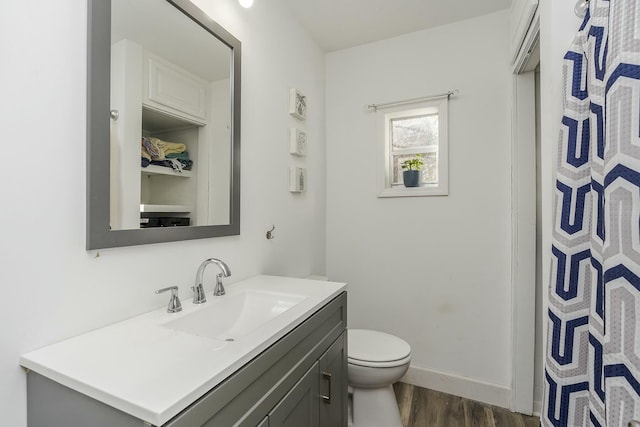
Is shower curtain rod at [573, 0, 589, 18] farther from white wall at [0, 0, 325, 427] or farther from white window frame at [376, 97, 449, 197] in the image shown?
white wall at [0, 0, 325, 427]

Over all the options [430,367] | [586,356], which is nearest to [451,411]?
[430,367]

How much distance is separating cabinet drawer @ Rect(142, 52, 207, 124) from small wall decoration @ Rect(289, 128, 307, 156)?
682 millimetres

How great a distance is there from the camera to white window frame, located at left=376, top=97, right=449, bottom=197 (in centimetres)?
204

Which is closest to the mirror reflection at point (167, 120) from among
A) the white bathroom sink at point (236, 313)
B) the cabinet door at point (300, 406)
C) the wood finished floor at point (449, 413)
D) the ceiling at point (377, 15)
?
the white bathroom sink at point (236, 313)

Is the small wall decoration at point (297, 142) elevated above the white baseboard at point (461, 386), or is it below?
above

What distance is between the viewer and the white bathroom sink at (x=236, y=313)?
106 centimetres

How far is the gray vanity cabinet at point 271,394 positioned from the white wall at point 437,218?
0.94m

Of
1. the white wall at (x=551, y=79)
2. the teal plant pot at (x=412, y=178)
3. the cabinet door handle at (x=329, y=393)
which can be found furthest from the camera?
the teal plant pot at (x=412, y=178)

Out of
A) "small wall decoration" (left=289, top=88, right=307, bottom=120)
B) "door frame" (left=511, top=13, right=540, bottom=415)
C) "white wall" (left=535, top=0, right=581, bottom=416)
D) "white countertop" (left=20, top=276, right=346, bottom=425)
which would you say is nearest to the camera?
"white countertop" (left=20, top=276, right=346, bottom=425)

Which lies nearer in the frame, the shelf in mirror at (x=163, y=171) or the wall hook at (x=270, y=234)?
the shelf in mirror at (x=163, y=171)

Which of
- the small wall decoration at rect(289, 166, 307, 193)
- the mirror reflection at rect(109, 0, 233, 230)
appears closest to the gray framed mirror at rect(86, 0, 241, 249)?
the mirror reflection at rect(109, 0, 233, 230)

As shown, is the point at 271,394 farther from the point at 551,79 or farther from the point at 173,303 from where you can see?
the point at 551,79

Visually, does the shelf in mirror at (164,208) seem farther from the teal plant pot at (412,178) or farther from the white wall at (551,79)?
the teal plant pot at (412,178)

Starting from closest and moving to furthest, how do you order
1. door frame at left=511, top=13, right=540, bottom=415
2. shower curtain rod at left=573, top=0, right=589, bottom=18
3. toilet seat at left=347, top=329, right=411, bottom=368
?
1. shower curtain rod at left=573, top=0, right=589, bottom=18
2. toilet seat at left=347, top=329, right=411, bottom=368
3. door frame at left=511, top=13, right=540, bottom=415
